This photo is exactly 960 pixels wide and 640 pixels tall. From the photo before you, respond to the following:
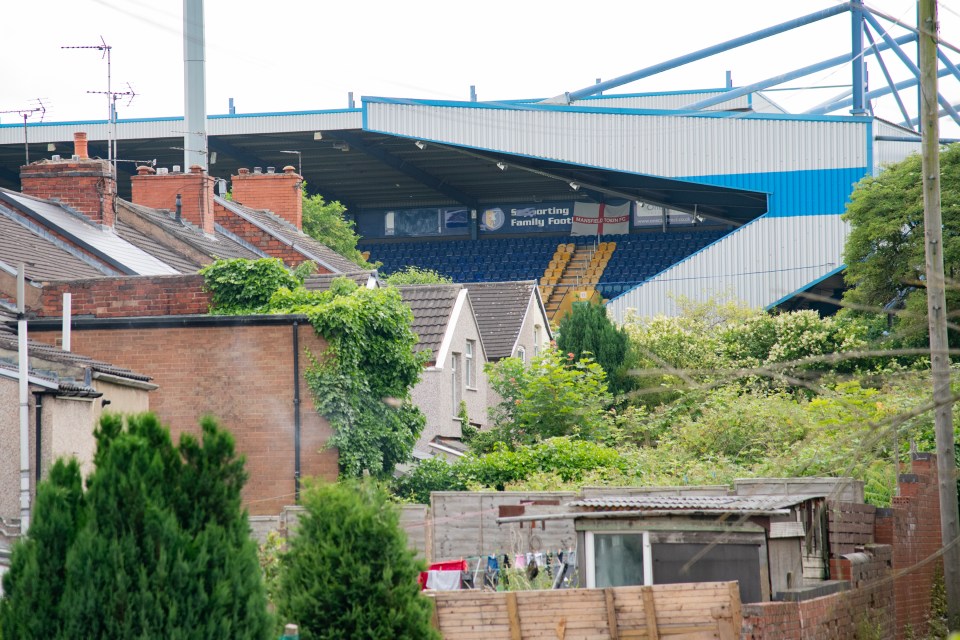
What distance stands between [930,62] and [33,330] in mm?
15736

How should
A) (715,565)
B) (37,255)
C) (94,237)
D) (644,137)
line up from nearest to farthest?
(715,565), (37,255), (94,237), (644,137)

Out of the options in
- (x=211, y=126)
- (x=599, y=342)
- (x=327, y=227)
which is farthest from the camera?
(x=211, y=126)

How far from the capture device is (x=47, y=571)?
8.77 meters

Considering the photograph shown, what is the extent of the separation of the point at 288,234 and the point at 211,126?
20.2 m

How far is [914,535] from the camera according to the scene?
1877 centimetres

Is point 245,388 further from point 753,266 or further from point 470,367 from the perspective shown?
point 753,266

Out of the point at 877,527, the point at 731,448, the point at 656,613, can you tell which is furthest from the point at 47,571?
the point at 731,448

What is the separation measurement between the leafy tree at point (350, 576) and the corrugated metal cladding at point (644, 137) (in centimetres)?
3821

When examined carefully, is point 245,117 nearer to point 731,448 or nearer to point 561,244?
point 561,244

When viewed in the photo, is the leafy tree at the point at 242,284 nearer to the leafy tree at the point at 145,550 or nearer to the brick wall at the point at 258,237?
the brick wall at the point at 258,237

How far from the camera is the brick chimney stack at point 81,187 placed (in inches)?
1090

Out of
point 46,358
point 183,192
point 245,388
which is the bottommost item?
point 245,388

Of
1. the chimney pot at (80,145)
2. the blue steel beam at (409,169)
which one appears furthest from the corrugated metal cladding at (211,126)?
the chimney pot at (80,145)

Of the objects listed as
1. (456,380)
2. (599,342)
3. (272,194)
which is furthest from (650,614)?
(272,194)
